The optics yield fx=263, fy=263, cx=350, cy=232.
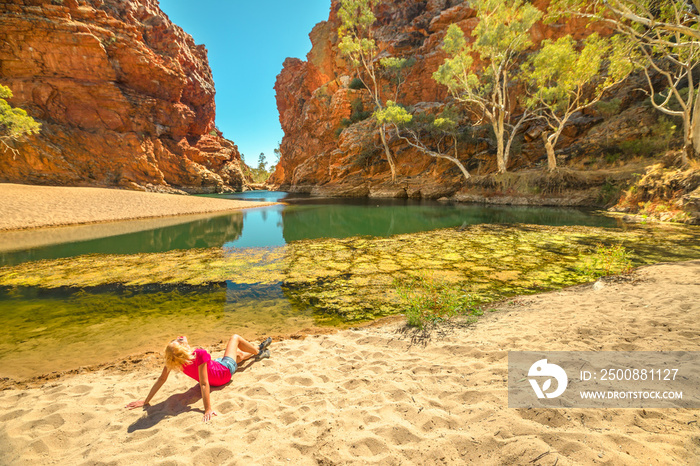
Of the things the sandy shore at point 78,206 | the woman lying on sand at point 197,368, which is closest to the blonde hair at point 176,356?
the woman lying on sand at point 197,368

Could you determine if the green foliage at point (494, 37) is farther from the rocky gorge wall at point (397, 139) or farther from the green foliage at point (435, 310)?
the green foliage at point (435, 310)

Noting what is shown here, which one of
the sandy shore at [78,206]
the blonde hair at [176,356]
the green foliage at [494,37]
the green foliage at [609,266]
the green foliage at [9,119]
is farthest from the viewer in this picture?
the green foliage at [9,119]

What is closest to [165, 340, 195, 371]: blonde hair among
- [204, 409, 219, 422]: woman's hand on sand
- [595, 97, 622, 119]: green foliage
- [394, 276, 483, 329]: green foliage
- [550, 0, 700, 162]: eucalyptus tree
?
[204, 409, 219, 422]: woman's hand on sand

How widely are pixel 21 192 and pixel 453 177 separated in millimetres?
41960

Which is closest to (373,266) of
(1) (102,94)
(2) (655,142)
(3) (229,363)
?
(3) (229,363)

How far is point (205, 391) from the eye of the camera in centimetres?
288

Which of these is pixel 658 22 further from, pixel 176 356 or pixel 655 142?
pixel 655 142

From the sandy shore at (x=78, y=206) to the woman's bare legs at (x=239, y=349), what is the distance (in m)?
22.6

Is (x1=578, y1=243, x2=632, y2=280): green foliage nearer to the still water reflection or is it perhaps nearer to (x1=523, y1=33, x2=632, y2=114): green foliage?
the still water reflection

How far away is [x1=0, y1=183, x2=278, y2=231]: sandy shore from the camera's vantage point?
17.6 metres

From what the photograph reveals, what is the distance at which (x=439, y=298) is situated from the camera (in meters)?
5.21

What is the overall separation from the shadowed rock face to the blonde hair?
6355 centimetres

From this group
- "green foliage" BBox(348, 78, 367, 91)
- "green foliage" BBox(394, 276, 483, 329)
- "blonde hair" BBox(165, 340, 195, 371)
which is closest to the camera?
"blonde hair" BBox(165, 340, 195, 371)

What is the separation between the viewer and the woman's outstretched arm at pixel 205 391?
2763 millimetres
